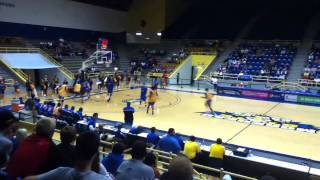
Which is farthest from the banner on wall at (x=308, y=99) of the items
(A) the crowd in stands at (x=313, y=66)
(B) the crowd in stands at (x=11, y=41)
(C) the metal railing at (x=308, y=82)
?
(B) the crowd in stands at (x=11, y=41)

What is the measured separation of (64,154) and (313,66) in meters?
29.6

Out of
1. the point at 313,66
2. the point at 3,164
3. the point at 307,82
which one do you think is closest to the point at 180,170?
the point at 3,164

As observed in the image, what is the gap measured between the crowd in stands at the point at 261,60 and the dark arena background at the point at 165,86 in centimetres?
12

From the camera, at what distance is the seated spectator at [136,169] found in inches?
147

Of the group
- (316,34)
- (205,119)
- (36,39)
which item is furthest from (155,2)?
(205,119)

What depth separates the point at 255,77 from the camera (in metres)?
29.5

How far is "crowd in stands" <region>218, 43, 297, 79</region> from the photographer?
29922mm

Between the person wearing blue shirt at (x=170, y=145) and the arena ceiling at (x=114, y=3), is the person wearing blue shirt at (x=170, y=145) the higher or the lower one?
the lower one

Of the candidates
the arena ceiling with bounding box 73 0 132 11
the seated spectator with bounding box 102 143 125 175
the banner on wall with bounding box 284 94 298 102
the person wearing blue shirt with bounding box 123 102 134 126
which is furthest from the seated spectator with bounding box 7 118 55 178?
the arena ceiling with bounding box 73 0 132 11

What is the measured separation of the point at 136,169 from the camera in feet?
12.3

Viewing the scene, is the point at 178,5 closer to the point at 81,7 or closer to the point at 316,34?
the point at 81,7

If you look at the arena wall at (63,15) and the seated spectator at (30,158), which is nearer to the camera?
the seated spectator at (30,158)

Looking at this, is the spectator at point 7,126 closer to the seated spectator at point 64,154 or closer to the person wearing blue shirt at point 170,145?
the seated spectator at point 64,154

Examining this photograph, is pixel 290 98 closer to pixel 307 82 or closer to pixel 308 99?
pixel 308 99
